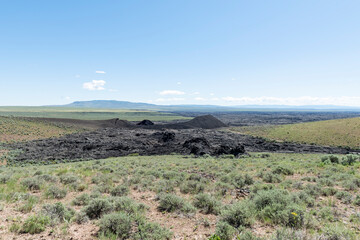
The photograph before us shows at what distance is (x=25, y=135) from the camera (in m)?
44.3

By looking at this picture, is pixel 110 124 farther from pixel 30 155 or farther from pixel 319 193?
pixel 319 193

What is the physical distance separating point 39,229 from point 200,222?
15.0 ft

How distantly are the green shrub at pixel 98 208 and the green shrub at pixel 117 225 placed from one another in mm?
946

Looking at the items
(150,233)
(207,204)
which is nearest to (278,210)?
(207,204)

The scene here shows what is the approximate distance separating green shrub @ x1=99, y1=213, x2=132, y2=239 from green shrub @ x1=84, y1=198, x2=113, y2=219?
37.3 inches

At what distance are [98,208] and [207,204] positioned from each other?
154 inches

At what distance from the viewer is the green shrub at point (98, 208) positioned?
20.5 ft

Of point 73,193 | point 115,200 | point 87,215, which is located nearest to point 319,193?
point 115,200

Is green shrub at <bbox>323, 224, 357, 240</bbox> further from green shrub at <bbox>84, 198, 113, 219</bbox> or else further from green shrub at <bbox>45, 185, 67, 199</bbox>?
green shrub at <bbox>45, 185, 67, 199</bbox>

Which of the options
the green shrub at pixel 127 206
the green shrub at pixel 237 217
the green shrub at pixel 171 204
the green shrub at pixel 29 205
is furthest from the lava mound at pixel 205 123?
the green shrub at pixel 237 217

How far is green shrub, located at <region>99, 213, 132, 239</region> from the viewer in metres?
5.01

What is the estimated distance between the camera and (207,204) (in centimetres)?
705

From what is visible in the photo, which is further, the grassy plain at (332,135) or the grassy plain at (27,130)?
the grassy plain at (332,135)

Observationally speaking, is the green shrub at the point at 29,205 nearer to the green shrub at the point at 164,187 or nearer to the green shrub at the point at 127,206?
the green shrub at the point at 127,206
